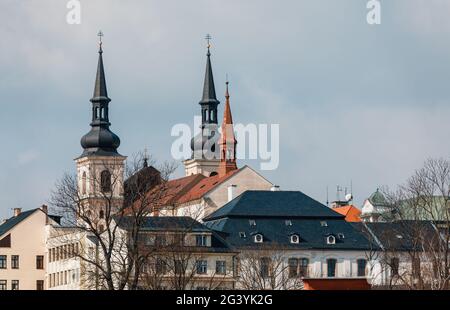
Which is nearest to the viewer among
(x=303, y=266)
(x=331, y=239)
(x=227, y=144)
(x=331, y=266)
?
(x=303, y=266)

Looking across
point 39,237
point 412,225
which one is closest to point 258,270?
point 412,225

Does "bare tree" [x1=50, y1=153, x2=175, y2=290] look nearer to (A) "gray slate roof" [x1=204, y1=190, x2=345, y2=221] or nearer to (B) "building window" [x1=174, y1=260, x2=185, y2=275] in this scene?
(B) "building window" [x1=174, y1=260, x2=185, y2=275]

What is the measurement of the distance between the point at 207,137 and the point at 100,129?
21360 millimetres

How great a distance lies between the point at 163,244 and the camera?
290 ft

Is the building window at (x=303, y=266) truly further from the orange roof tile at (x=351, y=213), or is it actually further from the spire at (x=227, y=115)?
the spire at (x=227, y=115)

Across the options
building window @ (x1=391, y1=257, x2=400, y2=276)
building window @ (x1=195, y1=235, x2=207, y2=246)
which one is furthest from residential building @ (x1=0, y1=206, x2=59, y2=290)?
building window @ (x1=391, y1=257, x2=400, y2=276)

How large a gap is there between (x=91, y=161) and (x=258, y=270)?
2336 inches

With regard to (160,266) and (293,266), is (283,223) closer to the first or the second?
(293,266)

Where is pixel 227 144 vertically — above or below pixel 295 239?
above

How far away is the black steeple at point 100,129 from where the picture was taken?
166000 mm

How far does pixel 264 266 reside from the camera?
110 metres

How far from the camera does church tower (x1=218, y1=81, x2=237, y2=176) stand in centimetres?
16812

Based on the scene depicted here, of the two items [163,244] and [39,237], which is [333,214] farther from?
[163,244]

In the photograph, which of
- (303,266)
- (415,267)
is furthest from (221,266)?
(415,267)
